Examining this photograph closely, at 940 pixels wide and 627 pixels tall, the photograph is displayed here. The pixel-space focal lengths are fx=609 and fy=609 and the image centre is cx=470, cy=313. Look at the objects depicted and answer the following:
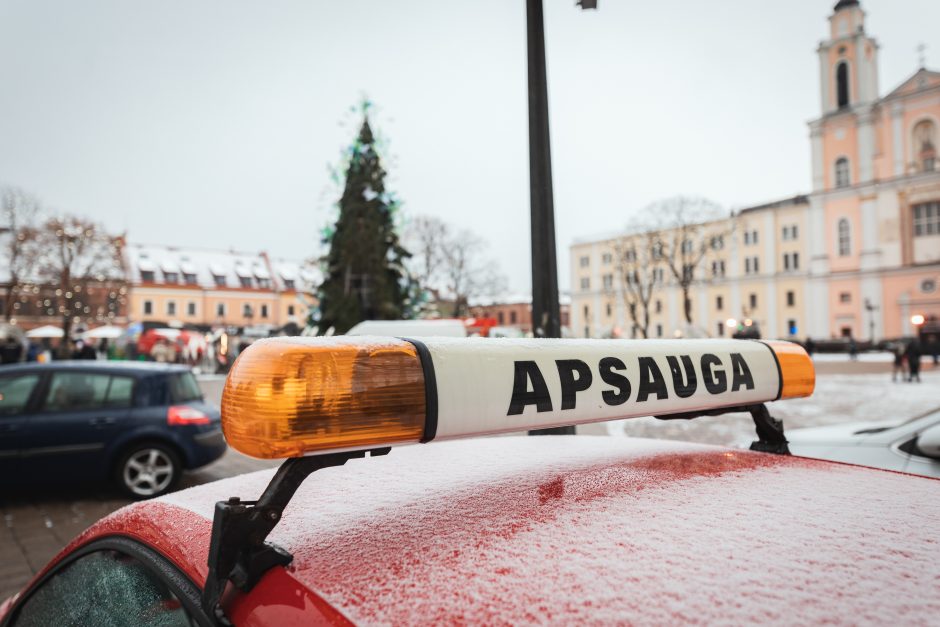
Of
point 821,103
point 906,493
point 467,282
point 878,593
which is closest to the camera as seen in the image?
point 878,593

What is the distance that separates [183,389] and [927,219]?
5858 cm

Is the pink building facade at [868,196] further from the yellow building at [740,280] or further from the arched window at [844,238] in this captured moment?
the yellow building at [740,280]

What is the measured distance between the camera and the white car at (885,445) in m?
4.07

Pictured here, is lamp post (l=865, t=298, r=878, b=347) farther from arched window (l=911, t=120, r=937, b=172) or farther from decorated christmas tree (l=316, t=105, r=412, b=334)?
decorated christmas tree (l=316, t=105, r=412, b=334)

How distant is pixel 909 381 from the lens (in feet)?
69.7

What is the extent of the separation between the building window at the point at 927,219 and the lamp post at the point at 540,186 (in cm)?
5709

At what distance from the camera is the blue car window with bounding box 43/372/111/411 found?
6.46m

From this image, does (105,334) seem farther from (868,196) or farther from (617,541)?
(868,196)

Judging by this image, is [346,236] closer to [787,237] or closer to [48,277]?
[48,277]

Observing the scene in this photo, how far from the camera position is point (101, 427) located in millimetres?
6445

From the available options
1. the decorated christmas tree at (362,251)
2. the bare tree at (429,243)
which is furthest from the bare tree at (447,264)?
the decorated christmas tree at (362,251)

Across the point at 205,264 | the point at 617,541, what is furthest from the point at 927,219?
the point at 205,264

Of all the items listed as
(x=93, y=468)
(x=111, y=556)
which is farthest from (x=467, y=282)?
(x=111, y=556)

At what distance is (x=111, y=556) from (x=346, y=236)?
15.9 metres
